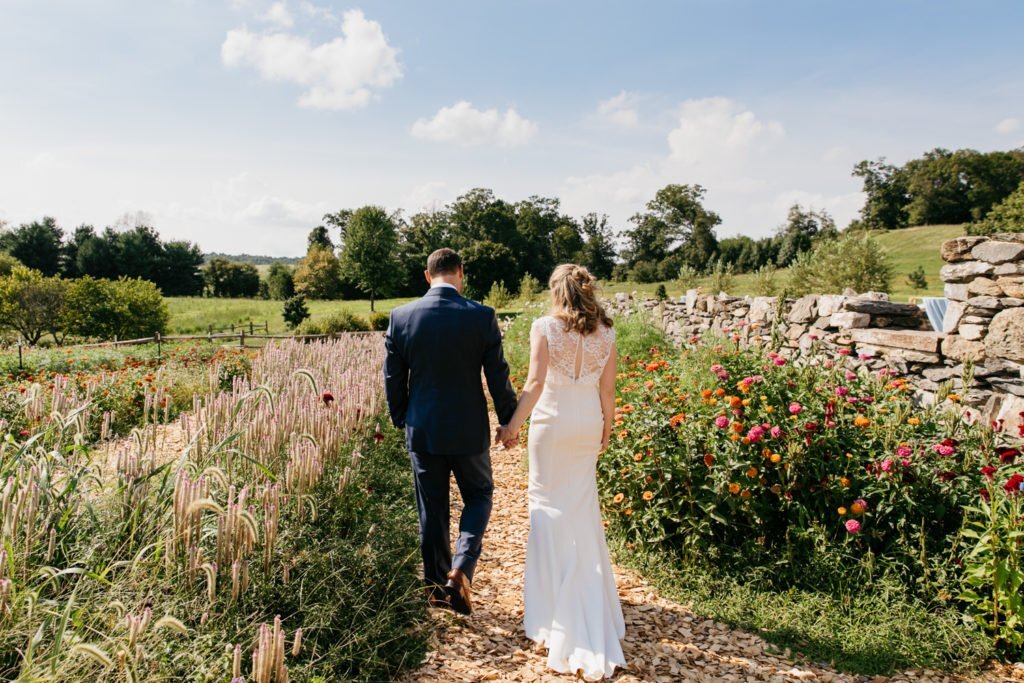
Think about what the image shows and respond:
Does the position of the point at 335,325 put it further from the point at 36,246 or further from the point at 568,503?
the point at 36,246

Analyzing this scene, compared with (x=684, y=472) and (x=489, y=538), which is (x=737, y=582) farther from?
(x=489, y=538)

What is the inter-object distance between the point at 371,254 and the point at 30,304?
65.5 feet

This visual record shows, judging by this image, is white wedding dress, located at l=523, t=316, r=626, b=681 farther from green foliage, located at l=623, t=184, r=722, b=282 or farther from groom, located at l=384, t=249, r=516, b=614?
green foliage, located at l=623, t=184, r=722, b=282

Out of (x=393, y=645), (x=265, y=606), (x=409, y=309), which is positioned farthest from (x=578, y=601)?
(x=409, y=309)

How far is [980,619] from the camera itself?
9.61 feet

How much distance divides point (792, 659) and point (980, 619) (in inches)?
38.8

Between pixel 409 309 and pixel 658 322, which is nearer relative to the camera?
pixel 409 309

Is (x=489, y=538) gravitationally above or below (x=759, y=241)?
below

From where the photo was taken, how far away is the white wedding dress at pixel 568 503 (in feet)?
10.0

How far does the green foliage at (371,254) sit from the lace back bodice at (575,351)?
120 feet

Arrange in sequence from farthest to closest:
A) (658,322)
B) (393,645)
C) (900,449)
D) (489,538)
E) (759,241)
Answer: (759,241), (658,322), (489,538), (900,449), (393,645)

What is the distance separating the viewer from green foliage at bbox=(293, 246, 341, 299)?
4756cm

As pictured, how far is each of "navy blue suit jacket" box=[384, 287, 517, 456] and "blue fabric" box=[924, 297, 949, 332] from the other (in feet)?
18.1

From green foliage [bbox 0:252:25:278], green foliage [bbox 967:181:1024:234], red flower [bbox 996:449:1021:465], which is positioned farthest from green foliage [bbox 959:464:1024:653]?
green foliage [bbox 0:252:25:278]
